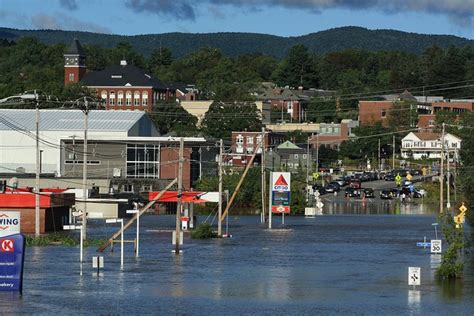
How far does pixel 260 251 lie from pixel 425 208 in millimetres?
66719

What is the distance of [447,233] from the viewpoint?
63.8m

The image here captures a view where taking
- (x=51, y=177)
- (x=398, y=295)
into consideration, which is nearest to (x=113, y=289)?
(x=398, y=295)

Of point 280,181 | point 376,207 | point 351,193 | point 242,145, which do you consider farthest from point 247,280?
point 242,145

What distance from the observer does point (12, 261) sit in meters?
52.8

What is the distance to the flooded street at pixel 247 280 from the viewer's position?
5238 cm

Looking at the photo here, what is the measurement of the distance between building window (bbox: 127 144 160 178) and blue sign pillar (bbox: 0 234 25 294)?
94448 millimetres

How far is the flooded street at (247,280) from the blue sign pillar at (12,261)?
2.34ft

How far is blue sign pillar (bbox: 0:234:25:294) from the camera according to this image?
171 feet

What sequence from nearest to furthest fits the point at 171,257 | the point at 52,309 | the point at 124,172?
the point at 52,309 < the point at 171,257 < the point at 124,172

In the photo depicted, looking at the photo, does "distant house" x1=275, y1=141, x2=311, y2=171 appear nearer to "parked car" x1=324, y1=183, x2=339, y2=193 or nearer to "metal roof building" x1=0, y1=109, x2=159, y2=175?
"parked car" x1=324, y1=183, x2=339, y2=193

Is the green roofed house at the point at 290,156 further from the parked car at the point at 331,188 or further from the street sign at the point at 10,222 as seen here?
the street sign at the point at 10,222

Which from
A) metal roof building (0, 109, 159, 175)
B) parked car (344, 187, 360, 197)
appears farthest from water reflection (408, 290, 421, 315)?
parked car (344, 187, 360, 197)

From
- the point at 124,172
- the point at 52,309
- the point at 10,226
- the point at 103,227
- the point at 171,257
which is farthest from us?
the point at 124,172

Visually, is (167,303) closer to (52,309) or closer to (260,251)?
(52,309)
